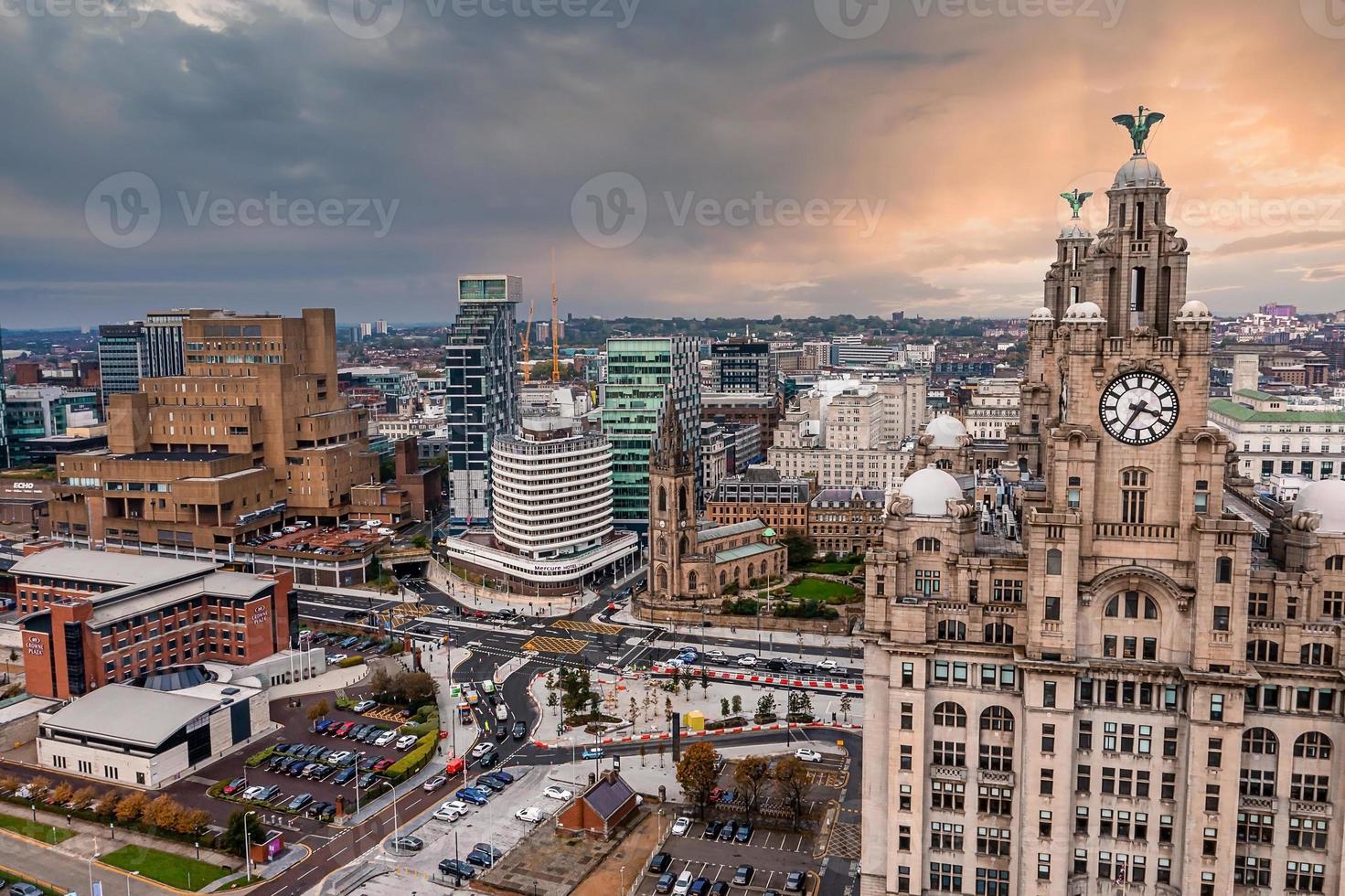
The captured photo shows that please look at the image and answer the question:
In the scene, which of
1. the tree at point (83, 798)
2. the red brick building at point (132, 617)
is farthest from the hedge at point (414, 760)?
the red brick building at point (132, 617)

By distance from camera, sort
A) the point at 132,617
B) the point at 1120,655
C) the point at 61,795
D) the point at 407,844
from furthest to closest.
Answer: the point at 132,617
the point at 61,795
the point at 407,844
the point at 1120,655

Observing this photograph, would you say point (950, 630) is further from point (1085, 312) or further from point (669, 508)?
point (669, 508)

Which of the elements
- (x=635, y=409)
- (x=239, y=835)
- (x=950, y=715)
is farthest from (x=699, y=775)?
(x=635, y=409)

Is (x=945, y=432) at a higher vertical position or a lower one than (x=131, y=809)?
higher

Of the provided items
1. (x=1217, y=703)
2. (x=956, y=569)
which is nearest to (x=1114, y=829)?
(x=1217, y=703)

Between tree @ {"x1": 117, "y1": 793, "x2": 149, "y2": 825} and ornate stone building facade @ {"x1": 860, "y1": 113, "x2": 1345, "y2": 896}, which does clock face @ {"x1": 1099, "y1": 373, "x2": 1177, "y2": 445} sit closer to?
ornate stone building facade @ {"x1": 860, "y1": 113, "x2": 1345, "y2": 896}

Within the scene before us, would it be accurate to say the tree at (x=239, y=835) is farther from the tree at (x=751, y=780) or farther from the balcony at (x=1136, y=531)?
the balcony at (x=1136, y=531)
